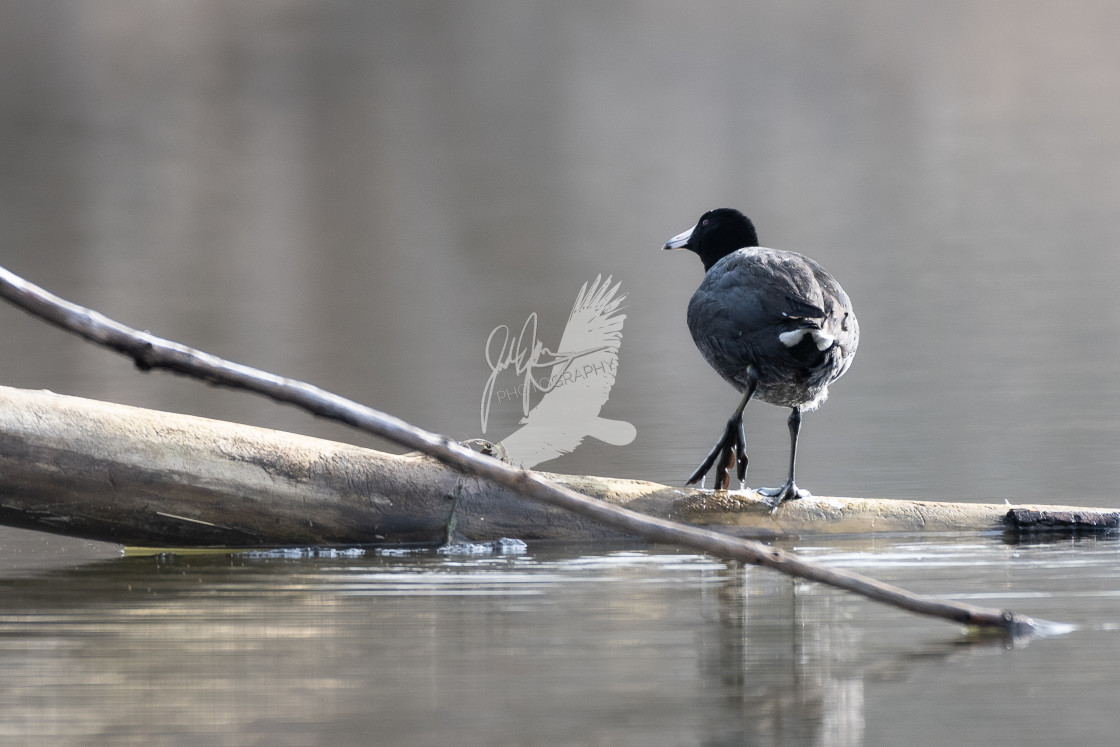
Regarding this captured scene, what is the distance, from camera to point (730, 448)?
5.46 metres

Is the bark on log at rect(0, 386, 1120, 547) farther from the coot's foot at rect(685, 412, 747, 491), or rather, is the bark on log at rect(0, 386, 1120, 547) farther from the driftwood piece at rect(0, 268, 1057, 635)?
the driftwood piece at rect(0, 268, 1057, 635)

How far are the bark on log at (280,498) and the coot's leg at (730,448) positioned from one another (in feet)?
0.91

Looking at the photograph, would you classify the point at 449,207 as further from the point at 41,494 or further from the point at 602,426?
the point at 41,494

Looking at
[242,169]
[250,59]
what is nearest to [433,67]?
[250,59]

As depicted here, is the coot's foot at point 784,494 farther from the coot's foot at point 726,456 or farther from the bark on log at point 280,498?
the coot's foot at point 726,456

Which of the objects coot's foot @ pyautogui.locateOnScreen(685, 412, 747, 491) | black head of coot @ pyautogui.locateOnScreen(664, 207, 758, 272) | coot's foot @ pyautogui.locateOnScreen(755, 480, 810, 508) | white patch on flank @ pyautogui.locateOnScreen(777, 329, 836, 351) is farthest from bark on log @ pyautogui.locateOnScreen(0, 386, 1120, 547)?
black head of coot @ pyautogui.locateOnScreen(664, 207, 758, 272)

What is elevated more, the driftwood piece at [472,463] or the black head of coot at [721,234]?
the black head of coot at [721,234]

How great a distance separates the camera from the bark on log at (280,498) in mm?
4688

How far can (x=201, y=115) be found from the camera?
3650 centimetres

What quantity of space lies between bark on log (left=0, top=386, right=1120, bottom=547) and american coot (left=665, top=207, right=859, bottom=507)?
0.31 m

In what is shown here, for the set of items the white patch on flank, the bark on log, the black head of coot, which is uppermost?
the black head of coot

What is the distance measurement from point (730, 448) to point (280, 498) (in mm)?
1746

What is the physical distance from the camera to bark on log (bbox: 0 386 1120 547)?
15.4ft

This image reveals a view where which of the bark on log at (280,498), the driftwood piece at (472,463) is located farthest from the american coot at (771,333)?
the driftwood piece at (472,463)
